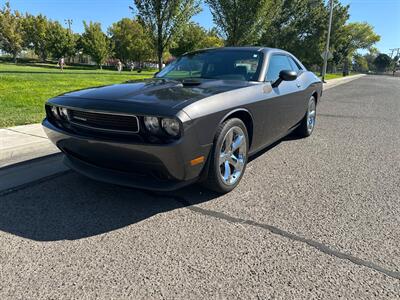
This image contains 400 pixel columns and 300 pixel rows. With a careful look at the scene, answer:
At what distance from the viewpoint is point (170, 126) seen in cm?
264

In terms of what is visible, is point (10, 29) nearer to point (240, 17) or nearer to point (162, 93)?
point (240, 17)

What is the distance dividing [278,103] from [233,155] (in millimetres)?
1125

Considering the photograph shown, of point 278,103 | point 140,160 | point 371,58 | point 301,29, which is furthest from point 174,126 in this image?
point 371,58

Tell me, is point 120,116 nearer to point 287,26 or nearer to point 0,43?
point 287,26

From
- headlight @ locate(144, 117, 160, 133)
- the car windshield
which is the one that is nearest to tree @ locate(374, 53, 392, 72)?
the car windshield

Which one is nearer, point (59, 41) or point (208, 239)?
point (208, 239)

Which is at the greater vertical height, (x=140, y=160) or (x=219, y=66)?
(x=219, y=66)

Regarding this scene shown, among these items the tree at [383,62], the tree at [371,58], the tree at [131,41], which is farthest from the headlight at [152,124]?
the tree at [371,58]

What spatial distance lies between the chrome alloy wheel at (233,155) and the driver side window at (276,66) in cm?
103

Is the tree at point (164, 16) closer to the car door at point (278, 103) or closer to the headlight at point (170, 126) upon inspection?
the car door at point (278, 103)

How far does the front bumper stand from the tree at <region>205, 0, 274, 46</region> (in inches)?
565

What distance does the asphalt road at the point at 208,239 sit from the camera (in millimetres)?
2076

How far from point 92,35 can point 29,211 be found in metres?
52.5

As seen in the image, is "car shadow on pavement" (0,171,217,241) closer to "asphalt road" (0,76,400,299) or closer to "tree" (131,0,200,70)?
"asphalt road" (0,76,400,299)
